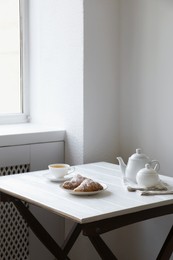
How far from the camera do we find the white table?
2193mm

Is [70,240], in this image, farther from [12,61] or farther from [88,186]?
[12,61]

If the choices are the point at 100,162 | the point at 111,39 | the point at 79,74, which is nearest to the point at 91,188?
the point at 100,162

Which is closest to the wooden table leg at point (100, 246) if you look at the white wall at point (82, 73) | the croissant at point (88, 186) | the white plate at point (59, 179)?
the croissant at point (88, 186)

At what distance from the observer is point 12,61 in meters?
3.61

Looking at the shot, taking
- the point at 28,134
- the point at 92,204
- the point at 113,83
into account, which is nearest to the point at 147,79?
the point at 113,83

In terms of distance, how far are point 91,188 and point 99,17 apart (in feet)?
3.96

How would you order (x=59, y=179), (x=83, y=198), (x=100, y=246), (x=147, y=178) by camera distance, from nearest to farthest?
(x=100, y=246) < (x=83, y=198) < (x=147, y=178) < (x=59, y=179)

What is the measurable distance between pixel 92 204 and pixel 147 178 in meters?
0.34

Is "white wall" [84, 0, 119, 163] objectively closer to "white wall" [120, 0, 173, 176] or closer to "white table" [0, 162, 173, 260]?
"white wall" [120, 0, 173, 176]

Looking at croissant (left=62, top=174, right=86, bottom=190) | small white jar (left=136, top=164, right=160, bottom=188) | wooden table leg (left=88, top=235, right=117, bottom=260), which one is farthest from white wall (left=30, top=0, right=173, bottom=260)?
wooden table leg (left=88, top=235, right=117, bottom=260)

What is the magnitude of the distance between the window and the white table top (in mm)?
844

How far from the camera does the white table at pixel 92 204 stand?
2.19m

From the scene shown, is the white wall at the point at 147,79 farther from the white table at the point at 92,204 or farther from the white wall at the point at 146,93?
the white table at the point at 92,204

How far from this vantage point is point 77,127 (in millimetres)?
3260
